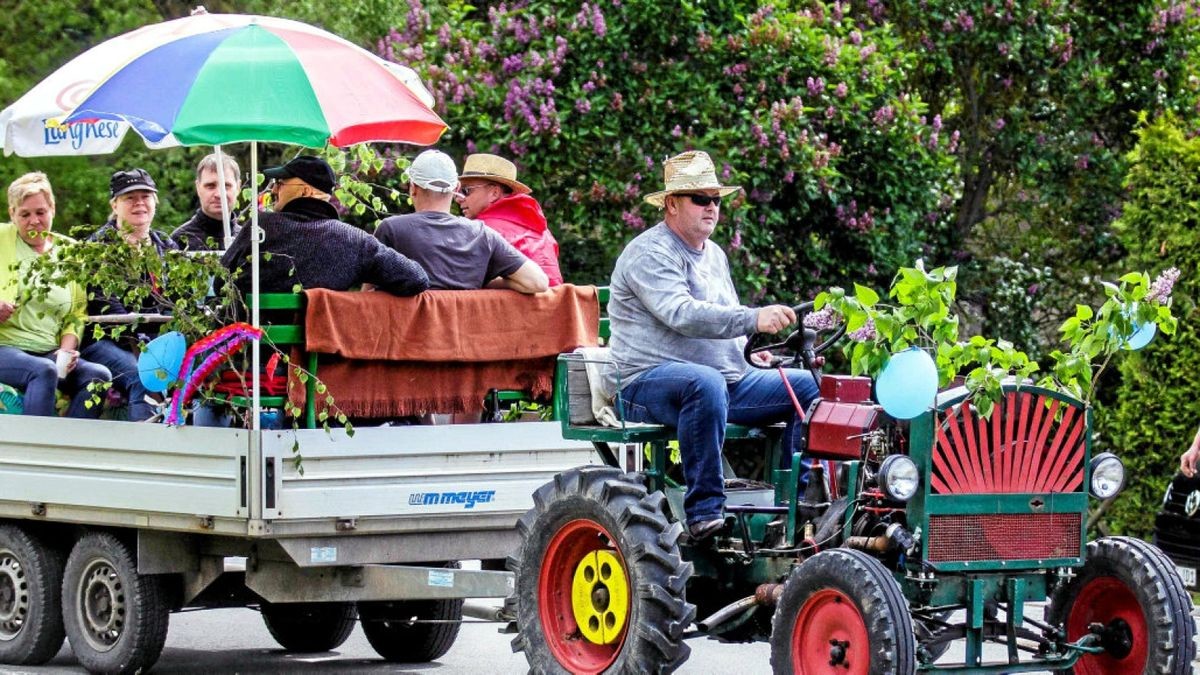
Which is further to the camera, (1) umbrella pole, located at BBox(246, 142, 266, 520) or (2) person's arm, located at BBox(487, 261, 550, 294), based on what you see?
(2) person's arm, located at BBox(487, 261, 550, 294)

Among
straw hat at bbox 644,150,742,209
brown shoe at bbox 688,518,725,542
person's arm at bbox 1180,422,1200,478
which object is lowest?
brown shoe at bbox 688,518,725,542

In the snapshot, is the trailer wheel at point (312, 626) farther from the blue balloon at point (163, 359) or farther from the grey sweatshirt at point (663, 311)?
the grey sweatshirt at point (663, 311)

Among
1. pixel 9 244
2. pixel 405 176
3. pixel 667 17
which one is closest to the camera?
pixel 405 176

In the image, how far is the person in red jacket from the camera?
34.3 ft

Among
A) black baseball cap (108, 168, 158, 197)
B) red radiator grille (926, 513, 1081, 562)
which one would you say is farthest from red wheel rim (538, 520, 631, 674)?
black baseball cap (108, 168, 158, 197)

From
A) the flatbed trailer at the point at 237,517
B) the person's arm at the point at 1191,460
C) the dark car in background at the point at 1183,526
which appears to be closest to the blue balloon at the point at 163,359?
the flatbed trailer at the point at 237,517

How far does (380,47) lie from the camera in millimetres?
16438

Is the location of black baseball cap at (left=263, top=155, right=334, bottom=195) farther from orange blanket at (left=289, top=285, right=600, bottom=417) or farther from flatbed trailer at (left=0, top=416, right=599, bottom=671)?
flatbed trailer at (left=0, top=416, right=599, bottom=671)

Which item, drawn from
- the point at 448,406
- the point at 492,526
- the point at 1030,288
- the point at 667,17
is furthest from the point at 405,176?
the point at 1030,288

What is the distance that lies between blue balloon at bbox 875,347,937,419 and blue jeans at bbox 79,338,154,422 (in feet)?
13.4

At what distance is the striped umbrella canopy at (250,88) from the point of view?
830 cm

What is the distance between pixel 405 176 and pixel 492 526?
6.13 feet

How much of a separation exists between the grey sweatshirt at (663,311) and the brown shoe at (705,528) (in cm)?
71

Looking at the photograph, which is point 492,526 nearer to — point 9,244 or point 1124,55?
point 9,244
